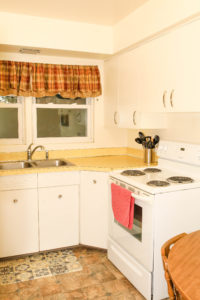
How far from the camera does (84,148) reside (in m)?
3.66

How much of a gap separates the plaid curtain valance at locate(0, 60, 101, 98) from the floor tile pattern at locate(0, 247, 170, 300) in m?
1.95

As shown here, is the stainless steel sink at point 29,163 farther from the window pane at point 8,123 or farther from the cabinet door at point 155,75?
the cabinet door at point 155,75

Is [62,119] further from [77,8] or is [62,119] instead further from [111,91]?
[77,8]

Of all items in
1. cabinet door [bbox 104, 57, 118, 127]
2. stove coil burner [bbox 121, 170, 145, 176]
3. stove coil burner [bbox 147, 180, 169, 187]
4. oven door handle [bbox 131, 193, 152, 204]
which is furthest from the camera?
cabinet door [bbox 104, 57, 118, 127]

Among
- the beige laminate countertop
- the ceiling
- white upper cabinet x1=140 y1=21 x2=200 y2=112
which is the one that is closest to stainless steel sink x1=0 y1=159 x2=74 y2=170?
the beige laminate countertop

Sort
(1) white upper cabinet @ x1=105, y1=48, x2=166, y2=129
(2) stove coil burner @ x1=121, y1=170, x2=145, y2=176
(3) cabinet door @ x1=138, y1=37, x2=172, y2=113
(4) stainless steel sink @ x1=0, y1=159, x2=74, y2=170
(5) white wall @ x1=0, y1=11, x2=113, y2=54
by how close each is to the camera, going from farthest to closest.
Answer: (4) stainless steel sink @ x1=0, y1=159, x2=74, y2=170 < (1) white upper cabinet @ x1=105, y1=48, x2=166, y2=129 < (5) white wall @ x1=0, y1=11, x2=113, y2=54 < (2) stove coil burner @ x1=121, y1=170, x2=145, y2=176 < (3) cabinet door @ x1=138, y1=37, x2=172, y2=113

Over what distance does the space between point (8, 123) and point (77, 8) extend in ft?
4.91

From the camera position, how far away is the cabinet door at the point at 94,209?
2.92m

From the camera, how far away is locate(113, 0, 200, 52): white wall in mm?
2193

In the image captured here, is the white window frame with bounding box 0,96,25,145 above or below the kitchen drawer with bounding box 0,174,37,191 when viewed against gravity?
above

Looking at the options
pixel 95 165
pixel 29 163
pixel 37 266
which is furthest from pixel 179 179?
pixel 29 163

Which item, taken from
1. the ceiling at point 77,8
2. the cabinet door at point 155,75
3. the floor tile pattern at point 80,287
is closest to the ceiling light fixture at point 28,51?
the ceiling at point 77,8

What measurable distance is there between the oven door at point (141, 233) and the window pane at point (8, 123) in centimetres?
151

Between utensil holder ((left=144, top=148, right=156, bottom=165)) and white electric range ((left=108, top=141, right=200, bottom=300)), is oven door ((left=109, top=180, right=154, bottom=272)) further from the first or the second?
utensil holder ((left=144, top=148, right=156, bottom=165))
